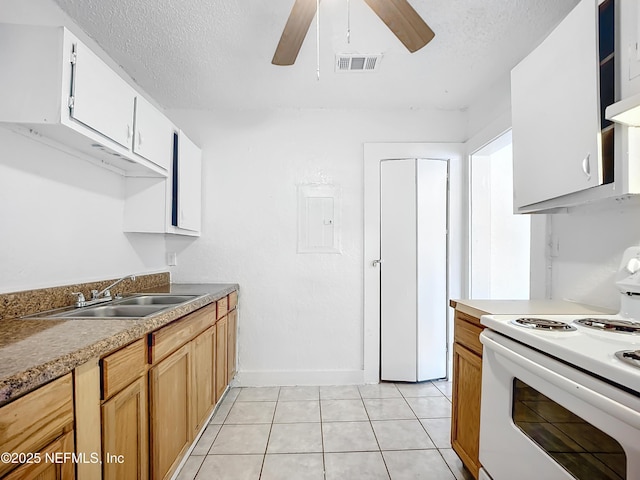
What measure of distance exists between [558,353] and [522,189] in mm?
942

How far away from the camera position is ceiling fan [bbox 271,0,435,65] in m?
1.28

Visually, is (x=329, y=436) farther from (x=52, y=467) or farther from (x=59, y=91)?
(x=59, y=91)

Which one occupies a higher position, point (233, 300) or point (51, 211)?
point (51, 211)

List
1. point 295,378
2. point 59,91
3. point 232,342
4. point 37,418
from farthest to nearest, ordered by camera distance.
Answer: point 295,378
point 232,342
point 59,91
point 37,418

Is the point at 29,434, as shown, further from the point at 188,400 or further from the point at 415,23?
the point at 415,23

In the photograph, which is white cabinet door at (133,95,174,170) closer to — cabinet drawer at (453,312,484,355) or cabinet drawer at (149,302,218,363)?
cabinet drawer at (149,302,218,363)

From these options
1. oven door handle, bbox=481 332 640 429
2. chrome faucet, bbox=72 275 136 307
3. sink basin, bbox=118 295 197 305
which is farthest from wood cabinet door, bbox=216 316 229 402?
oven door handle, bbox=481 332 640 429

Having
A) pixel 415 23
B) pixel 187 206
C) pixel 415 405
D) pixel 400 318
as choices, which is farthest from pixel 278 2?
pixel 415 405

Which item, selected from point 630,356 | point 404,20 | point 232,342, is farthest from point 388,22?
point 232,342

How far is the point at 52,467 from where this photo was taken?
795mm

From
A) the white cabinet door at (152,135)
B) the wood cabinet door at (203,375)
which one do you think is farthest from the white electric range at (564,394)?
the white cabinet door at (152,135)

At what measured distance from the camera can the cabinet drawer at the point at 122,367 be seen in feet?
3.32

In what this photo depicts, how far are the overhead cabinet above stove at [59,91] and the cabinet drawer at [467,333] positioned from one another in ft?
6.32

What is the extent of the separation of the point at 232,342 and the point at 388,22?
2.36 m
